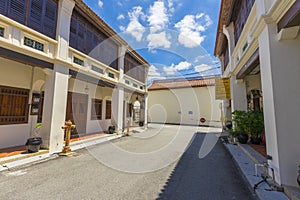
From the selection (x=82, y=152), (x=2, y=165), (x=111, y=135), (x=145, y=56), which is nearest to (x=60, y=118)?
(x=82, y=152)

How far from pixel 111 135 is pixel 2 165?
5064 mm

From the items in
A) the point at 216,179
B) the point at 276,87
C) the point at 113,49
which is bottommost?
the point at 216,179

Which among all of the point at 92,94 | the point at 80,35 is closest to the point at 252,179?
the point at 80,35

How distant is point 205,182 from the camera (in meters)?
3.35

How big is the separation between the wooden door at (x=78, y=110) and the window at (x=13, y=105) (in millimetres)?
1923

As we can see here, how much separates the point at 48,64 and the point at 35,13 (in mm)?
1600

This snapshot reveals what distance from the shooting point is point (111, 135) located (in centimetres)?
872

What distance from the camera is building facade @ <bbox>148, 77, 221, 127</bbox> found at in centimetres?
1730

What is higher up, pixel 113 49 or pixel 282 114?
pixel 113 49

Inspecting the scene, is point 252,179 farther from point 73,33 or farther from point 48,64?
point 73,33

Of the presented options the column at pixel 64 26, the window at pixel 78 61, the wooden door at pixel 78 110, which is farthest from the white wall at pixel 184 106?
the column at pixel 64 26

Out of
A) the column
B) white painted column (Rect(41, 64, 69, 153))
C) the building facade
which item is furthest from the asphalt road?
the building facade

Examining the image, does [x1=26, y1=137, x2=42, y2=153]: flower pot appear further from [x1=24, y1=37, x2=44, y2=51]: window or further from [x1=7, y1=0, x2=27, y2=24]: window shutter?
[x1=7, y1=0, x2=27, y2=24]: window shutter

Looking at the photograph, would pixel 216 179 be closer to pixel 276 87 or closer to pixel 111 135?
pixel 276 87
